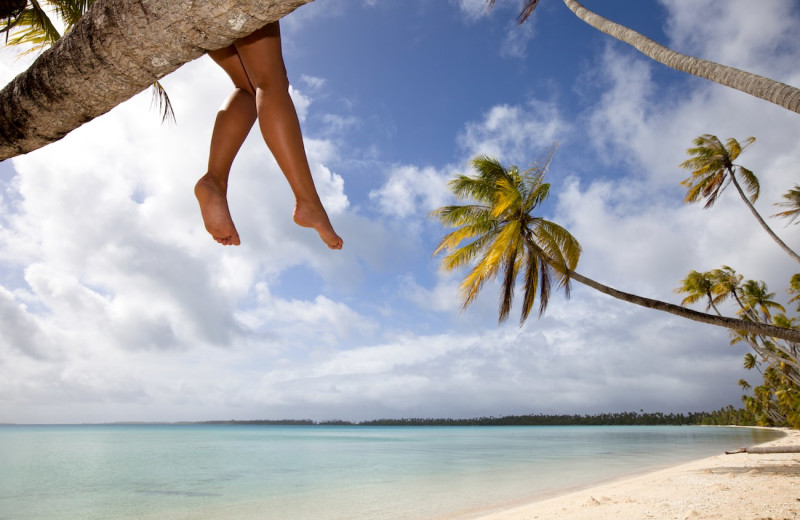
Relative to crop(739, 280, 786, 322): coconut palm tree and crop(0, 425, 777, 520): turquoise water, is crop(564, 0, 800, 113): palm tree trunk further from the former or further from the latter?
crop(739, 280, 786, 322): coconut palm tree

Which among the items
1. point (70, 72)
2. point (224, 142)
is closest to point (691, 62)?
point (224, 142)

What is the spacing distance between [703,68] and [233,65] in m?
5.47

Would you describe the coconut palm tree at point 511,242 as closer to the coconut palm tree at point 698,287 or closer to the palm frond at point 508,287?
the palm frond at point 508,287

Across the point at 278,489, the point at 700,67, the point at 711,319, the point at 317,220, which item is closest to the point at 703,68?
the point at 700,67

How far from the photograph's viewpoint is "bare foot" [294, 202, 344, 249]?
54.7 inches

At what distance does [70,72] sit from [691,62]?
5.99 meters

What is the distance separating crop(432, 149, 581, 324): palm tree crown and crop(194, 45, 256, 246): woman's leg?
9.46 m

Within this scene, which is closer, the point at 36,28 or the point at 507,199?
the point at 36,28

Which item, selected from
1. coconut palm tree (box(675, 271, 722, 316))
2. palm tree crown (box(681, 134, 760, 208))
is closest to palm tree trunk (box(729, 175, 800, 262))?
palm tree crown (box(681, 134, 760, 208))

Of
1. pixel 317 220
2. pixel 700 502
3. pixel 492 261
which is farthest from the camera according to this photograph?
pixel 492 261

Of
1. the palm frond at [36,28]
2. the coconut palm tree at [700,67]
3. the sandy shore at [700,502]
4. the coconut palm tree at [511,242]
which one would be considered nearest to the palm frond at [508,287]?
the coconut palm tree at [511,242]

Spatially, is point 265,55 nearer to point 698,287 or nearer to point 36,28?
point 36,28

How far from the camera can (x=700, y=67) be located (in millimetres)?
4953

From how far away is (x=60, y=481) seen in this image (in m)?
16.5
